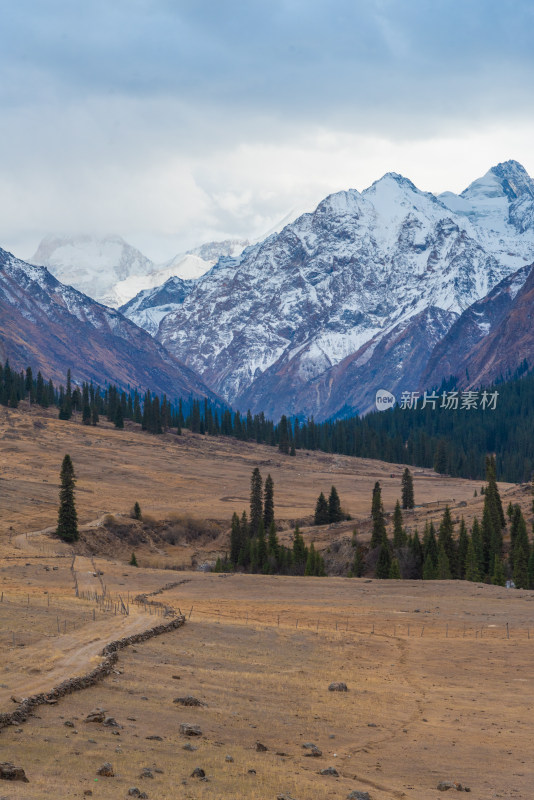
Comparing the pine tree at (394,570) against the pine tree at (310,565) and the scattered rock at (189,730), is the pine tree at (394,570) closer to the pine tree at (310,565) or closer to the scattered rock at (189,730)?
the pine tree at (310,565)

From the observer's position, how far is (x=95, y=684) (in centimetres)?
3077

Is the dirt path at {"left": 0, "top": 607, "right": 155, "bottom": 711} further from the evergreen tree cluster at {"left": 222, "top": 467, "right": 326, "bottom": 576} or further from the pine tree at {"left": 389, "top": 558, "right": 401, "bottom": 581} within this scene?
the evergreen tree cluster at {"left": 222, "top": 467, "right": 326, "bottom": 576}

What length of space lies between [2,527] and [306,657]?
71898 mm

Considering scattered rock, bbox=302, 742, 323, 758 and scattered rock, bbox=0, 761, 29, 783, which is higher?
scattered rock, bbox=0, 761, 29, 783

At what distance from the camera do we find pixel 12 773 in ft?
66.3

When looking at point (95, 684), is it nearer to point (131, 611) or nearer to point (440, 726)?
point (440, 726)

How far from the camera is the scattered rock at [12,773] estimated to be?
20.2 m

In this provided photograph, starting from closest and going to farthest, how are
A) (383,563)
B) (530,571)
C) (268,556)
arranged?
(530,571)
(383,563)
(268,556)

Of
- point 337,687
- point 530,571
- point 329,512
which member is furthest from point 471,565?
point 337,687

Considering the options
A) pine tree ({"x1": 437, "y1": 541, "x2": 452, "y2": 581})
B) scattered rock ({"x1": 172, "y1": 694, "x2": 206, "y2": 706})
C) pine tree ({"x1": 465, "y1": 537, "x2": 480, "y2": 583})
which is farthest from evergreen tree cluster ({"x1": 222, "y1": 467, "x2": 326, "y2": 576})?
scattered rock ({"x1": 172, "y1": 694, "x2": 206, "y2": 706})

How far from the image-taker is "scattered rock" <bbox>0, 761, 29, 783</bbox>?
66.2 ft

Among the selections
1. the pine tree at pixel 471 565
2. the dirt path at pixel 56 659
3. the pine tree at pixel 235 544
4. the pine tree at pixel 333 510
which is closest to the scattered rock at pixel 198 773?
the dirt path at pixel 56 659

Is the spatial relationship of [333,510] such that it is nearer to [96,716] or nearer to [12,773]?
[96,716]

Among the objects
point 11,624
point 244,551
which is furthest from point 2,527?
point 11,624
